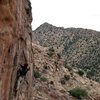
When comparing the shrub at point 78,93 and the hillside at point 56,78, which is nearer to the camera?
the hillside at point 56,78

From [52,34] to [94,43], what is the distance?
22486 mm

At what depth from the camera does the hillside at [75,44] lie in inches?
4222

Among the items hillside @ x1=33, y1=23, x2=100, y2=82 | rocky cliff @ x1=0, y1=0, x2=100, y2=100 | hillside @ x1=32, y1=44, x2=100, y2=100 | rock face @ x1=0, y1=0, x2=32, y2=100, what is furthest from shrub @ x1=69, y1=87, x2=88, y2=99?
rock face @ x1=0, y1=0, x2=32, y2=100

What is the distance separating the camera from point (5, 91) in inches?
771

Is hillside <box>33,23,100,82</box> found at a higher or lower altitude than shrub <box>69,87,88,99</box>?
higher

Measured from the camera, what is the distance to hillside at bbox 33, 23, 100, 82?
107m

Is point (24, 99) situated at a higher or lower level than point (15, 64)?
lower

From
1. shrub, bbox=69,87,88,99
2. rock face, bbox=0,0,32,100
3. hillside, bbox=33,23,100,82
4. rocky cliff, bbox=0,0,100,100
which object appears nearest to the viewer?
rock face, bbox=0,0,32,100

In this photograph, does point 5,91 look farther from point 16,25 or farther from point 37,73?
point 37,73

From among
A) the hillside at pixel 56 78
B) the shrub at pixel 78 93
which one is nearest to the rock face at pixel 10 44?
the hillside at pixel 56 78

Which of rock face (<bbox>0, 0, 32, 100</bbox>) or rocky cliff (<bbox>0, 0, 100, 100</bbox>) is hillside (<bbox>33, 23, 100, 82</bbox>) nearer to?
rocky cliff (<bbox>0, 0, 100, 100</bbox>)

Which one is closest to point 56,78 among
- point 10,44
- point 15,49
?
point 15,49

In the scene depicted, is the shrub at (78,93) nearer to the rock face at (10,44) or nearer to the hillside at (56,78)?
the hillside at (56,78)

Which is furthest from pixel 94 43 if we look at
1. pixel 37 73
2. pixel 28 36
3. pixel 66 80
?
pixel 28 36
